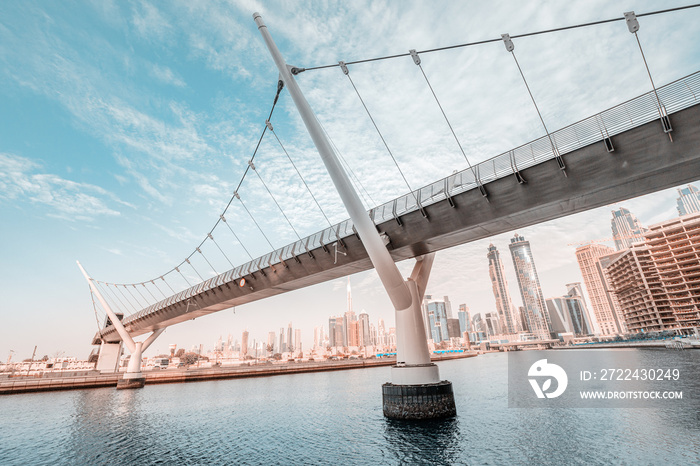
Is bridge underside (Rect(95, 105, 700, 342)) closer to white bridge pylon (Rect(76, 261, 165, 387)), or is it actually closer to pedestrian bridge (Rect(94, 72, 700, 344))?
pedestrian bridge (Rect(94, 72, 700, 344))

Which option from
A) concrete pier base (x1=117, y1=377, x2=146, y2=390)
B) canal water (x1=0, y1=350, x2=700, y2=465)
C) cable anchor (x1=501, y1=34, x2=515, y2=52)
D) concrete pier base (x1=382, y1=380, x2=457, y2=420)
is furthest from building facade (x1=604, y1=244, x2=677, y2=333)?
concrete pier base (x1=117, y1=377, x2=146, y2=390)

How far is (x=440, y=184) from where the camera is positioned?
1945 cm

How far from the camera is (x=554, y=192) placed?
52.4 feet

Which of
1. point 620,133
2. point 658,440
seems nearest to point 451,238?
point 620,133

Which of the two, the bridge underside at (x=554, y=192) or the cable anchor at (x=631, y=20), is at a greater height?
the cable anchor at (x=631, y=20)

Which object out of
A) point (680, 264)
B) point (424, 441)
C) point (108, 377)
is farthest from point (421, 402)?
point (680, 264)

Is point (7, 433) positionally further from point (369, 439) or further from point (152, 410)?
point (369, 439)

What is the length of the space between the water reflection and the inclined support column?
23.0 inches

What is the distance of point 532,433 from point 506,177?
13.2 m

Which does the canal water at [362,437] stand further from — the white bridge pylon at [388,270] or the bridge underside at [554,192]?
the bridge underside at [554,192]

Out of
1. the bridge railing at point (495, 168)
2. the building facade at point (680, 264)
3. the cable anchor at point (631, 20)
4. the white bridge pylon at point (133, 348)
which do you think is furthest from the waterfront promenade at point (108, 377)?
the building facade at point (680, 264)

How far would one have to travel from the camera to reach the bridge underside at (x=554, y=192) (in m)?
13.5

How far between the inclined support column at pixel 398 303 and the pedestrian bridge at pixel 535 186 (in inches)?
125

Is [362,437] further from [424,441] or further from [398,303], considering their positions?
[398,303]
